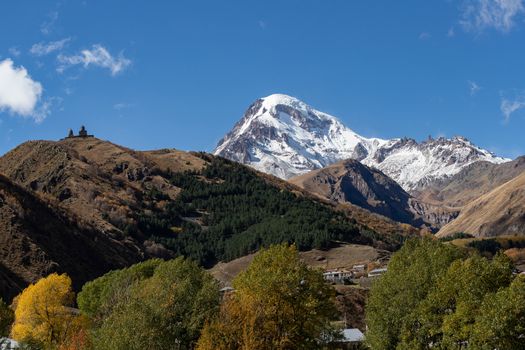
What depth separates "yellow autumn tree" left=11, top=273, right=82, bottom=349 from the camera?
8612 cm

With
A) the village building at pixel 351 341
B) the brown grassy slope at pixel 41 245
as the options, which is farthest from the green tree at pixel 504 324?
the brown grassy slope at pixel 41 245

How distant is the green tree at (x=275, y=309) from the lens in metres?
54.0

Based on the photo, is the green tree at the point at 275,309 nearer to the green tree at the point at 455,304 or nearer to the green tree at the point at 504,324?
the green tree at the point at 455,304

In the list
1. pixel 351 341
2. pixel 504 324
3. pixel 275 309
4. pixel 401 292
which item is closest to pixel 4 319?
pixel 275 309

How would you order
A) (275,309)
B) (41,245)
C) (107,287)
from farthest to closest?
(41,245), (107,287), (275,309)

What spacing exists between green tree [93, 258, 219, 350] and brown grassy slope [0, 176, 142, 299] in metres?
70.5

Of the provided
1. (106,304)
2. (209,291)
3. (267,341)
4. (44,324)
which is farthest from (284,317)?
(44,324)

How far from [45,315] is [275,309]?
42959 mm

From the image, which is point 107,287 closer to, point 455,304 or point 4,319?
point 4,319

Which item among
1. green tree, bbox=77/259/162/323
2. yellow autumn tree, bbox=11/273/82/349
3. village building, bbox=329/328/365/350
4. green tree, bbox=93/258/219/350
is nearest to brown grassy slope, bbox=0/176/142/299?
green tree, bbox=77/259/162/323

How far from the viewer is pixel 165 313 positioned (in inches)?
2362

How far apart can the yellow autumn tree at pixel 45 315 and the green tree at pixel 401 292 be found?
39.4 m

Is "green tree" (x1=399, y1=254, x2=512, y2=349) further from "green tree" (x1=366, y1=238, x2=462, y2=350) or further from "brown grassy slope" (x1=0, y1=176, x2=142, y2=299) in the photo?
"brown grassy slope" (x1=0, y1=176, x2=142, y2=299)

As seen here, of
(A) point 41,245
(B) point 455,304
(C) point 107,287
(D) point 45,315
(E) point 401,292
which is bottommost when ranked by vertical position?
(D) point 45,315
